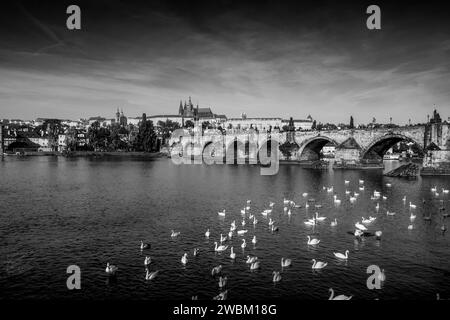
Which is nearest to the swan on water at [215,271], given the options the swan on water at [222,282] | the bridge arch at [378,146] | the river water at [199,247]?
the river water at [199,247]

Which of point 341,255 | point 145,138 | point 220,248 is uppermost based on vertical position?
point 145,138

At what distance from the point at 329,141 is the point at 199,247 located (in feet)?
282

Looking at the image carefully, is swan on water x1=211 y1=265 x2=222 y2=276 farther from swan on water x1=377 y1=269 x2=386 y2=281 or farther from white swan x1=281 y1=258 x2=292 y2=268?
swan on water x1=377 y1=269 x2=386 y2=281

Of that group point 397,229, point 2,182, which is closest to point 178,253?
point 397,229

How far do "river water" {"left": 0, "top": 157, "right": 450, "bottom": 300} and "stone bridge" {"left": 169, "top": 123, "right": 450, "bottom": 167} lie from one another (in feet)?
104

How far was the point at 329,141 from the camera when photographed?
347 ft

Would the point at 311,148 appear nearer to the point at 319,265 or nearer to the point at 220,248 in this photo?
the point at 220,248

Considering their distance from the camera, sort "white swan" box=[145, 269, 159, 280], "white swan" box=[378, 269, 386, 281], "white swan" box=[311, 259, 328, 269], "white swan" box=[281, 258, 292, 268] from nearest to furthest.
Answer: "white swan" box=[378, 269, 386, 281], "white swan" box=[145, 269, 159, 280], "white swan" box=[311, 259, 328, 269], "white swan" box=[281, 258, 292, 268]

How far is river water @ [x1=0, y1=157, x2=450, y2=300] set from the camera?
19.1 metres

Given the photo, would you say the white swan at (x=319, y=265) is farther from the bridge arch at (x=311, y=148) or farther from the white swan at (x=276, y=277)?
the bridge arch at (x=311, y=148)

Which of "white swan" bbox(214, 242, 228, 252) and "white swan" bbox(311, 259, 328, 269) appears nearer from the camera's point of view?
"white swan" bbox(311, 259, 328, 269)

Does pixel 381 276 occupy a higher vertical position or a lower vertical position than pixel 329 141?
lower

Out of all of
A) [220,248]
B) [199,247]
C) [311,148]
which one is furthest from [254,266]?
[311,148]

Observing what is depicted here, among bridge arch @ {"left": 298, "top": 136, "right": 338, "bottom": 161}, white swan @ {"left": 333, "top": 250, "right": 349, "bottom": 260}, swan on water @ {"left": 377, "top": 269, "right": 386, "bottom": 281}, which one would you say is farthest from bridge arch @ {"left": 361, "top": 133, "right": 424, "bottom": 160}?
swan on water @ {"left": 377, "top": 269, "right": 386, "bottom": 281}
